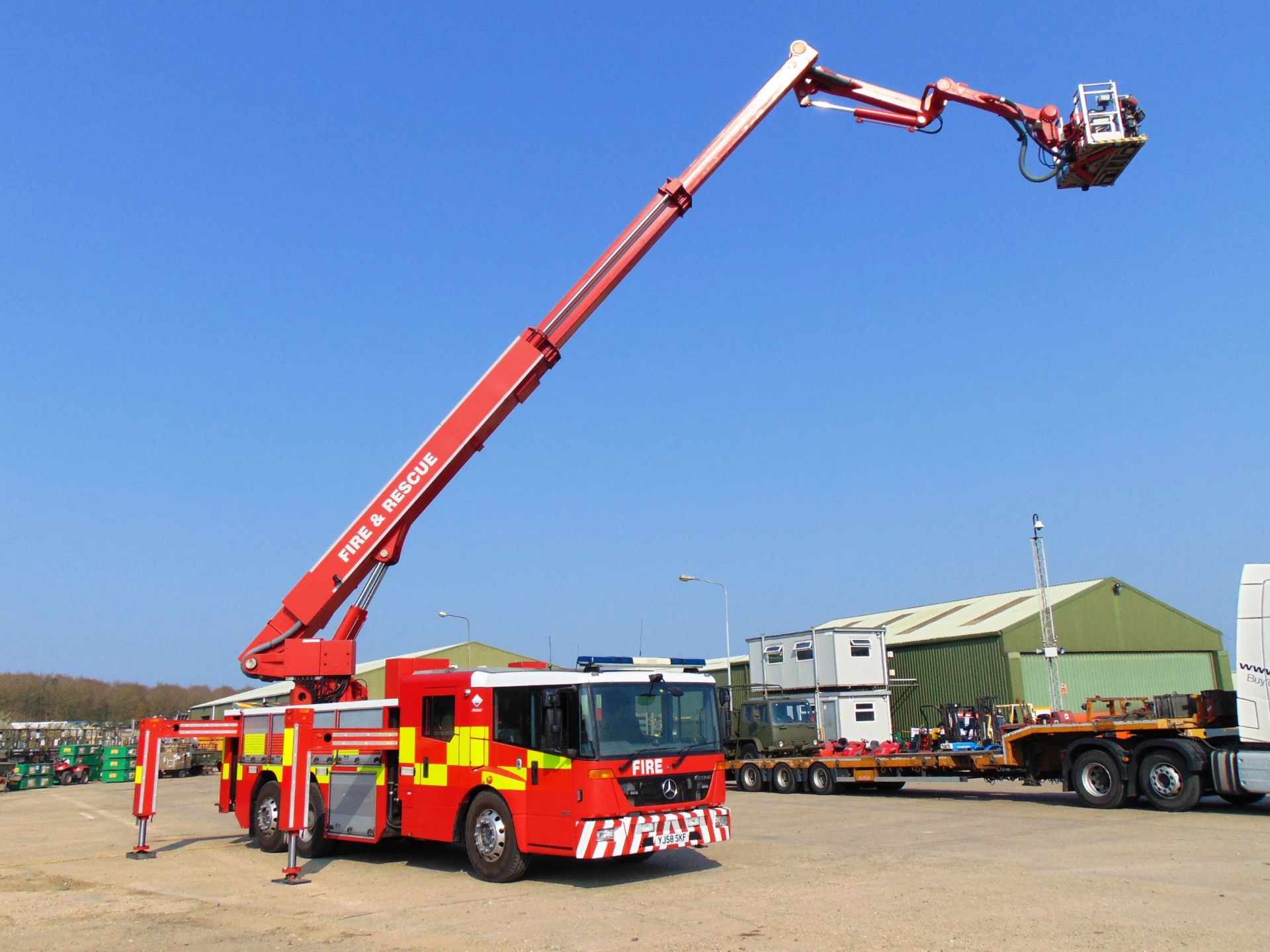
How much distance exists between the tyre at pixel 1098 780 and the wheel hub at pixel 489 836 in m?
11.7

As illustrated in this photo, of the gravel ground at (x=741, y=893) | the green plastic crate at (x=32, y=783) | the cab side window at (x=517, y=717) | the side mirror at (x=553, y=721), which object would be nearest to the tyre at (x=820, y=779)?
the gravel ground at (x=741, y=893)

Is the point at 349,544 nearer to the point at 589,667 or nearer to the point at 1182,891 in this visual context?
the point at 589,667

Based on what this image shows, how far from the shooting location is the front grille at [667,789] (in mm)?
10820

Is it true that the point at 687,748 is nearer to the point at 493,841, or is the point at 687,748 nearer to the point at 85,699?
the point at 493,841

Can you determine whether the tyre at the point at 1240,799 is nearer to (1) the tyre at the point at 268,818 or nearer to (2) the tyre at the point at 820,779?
(2) the tyre at the point at 820,779

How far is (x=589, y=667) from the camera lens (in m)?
11.3

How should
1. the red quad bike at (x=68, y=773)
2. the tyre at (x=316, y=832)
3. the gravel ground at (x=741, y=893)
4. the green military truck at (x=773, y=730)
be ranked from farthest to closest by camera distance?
the red quad bike at (x=68, y=773) < the green military truck at (x=773, y=730) < the tyre at (x=316, y=832) < the gravel ground at (x=741, y=893)

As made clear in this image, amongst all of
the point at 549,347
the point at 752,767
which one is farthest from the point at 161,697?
the point at 549,347

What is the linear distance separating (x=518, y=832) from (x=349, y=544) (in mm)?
5674

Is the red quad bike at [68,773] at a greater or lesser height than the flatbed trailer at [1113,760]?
lesser

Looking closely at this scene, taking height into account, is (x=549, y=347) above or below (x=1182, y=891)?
above

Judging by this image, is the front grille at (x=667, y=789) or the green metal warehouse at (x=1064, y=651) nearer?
the front grille at (x=667, y=789)

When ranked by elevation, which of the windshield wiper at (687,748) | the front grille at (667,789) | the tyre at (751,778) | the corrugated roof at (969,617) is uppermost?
the corrugated roof at (969,617)

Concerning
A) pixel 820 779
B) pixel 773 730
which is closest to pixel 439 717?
pixel 820 779
